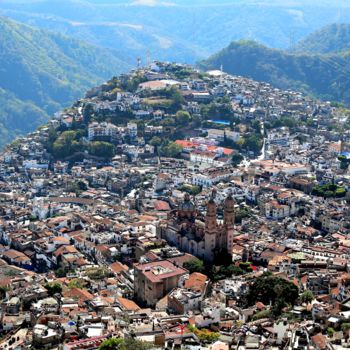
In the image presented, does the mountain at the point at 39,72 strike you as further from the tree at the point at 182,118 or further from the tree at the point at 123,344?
the tree at the point at 123,344

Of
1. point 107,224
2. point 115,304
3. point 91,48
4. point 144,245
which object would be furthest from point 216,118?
point 91,48

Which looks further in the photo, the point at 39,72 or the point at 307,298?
the point at 39,72

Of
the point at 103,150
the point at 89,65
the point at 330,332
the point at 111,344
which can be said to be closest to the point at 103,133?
the point at 103,150

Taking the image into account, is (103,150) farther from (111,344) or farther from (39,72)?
(39,72)

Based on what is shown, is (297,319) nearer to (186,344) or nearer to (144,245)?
(186,344)

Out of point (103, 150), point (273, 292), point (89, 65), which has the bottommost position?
point (273, 292)

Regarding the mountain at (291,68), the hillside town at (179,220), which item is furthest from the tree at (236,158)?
the mountain at (291,68)

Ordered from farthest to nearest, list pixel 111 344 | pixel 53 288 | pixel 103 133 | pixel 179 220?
1. pixel 103 133
2. pixel 179 220
3. pixel 53 288
4. pixel 111 344
